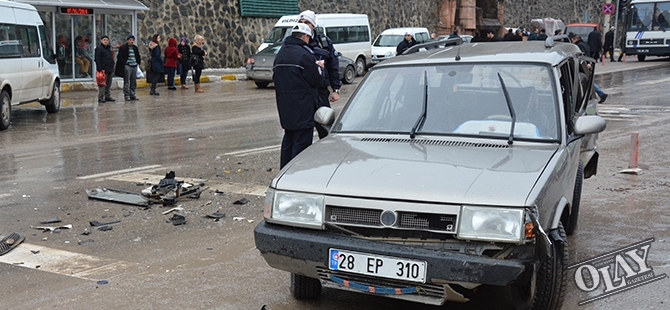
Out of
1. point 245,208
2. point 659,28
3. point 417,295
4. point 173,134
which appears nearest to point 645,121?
point 173,134

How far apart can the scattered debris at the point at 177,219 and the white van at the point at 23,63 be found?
27.7 feet

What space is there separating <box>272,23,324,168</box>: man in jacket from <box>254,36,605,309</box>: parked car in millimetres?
1886

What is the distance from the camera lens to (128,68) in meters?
20.6

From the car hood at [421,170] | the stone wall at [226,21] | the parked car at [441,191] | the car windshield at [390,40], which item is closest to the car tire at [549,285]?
the parked car at [441,191]

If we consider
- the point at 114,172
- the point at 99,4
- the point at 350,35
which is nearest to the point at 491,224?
the point at 114,172

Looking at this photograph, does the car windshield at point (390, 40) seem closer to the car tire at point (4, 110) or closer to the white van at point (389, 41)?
the white van at point (389, 41)

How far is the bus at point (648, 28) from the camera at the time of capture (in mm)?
35469

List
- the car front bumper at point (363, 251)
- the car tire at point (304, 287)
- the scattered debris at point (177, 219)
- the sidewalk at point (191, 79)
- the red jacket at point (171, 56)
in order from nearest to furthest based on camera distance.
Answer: the car front bumper at point (363, 251) < the car tire at point (304, 287) < the scattered debris at point (177, 219) < the sidewalk at point (191, 79) < the red jacket at point (171, 56)

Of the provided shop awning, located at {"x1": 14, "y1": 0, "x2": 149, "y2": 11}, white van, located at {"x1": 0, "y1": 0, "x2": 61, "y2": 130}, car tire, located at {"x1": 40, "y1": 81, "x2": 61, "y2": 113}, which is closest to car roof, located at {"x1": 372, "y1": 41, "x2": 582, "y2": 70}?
white van, located at {"x1": 0, "y1": 0, "x2": 61, "y2": 130}

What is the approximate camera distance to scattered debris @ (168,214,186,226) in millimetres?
6992

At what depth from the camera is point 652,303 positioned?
4.82 metres

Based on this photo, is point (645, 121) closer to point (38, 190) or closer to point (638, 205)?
point (638, 205)

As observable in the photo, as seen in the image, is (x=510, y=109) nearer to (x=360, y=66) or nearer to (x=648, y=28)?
A: (x=360, y=66)

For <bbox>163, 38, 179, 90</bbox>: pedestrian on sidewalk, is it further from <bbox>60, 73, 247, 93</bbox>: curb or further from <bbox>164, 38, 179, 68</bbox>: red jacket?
<bbox>60, 73, 247, 93</bbox>: curb
